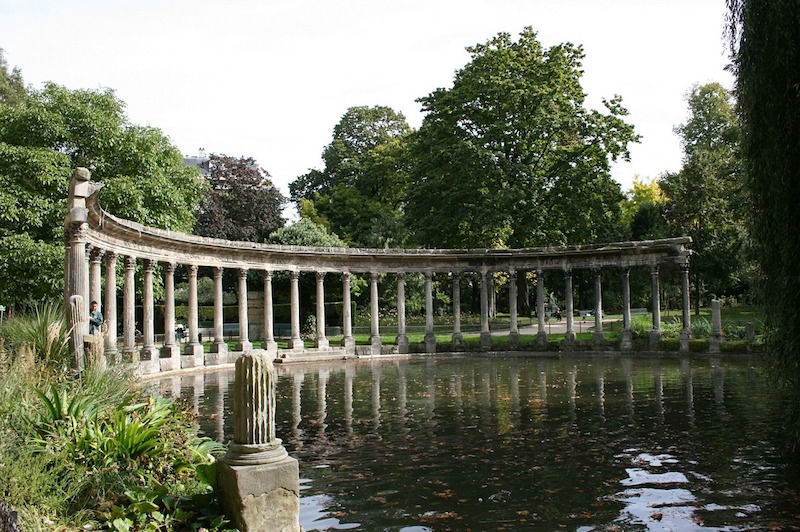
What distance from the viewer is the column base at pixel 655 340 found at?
35766 mm

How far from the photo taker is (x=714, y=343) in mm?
32875

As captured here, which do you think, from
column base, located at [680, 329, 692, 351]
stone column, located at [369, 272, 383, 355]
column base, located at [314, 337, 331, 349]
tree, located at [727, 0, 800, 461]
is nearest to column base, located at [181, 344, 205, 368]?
column base, located at [314, 337, 331, 349]

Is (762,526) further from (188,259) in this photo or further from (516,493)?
(188,259)

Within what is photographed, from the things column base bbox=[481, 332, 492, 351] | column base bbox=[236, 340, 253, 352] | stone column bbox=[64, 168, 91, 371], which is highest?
stone column bbox=[64, 168, 91, 371]

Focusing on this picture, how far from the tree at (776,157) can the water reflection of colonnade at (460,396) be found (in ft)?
14.5

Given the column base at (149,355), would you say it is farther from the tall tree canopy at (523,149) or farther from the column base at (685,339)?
the column base at (685,339)

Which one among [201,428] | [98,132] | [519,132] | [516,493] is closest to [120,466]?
[516,493]

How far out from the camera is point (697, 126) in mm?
60938

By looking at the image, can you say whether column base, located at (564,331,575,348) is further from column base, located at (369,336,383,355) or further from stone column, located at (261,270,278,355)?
stone column, located at (261,270,278,355)

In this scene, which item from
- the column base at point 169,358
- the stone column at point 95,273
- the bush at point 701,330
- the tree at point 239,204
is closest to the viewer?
the stone column at point 95,273

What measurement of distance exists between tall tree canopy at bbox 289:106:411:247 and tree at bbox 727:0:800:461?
135ft

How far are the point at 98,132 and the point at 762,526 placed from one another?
106 feet

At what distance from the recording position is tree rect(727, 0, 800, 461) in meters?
10.6

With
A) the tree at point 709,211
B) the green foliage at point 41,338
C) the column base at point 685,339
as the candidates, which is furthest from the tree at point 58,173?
the tree at point 709,211
